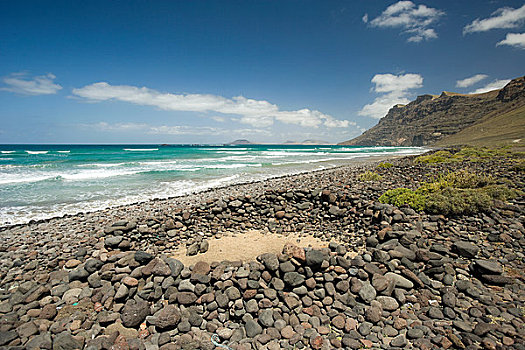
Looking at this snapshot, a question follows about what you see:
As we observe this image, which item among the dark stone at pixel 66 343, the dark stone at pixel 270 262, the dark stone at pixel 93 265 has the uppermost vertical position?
the dark stone at pixel 270 262

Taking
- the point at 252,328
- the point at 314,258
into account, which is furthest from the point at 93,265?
the point at 314,258

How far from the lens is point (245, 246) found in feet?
21.7

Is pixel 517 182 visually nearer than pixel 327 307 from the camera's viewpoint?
No

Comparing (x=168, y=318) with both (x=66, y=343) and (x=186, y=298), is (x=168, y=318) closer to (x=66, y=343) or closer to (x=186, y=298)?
(x=186, y=298)

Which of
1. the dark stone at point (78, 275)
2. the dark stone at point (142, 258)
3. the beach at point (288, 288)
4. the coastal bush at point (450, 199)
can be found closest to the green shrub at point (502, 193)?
the coastal bush at point (450, 199)

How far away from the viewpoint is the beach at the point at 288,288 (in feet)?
11.6

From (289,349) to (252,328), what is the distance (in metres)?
0.68

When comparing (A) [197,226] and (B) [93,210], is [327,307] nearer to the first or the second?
(A) [197,226]

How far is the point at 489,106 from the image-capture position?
11288 cm

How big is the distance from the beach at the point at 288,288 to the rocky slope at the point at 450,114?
8953 cm

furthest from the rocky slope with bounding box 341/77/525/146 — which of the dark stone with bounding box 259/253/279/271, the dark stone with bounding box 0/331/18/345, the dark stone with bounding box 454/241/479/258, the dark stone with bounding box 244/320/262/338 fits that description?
the dark stone with bounding box 0/331/18/345

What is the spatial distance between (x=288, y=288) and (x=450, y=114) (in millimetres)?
169125

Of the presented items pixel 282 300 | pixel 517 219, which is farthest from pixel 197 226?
pixel 517 219

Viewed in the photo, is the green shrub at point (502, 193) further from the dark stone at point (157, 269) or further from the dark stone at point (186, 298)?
the dark stone at point (157, 269)
